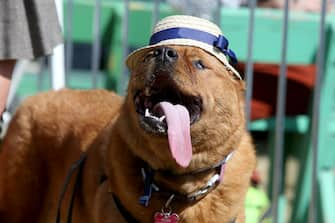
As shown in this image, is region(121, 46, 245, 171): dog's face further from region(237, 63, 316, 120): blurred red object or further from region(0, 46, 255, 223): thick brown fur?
region(237, 63, 316, 120): blurred red object

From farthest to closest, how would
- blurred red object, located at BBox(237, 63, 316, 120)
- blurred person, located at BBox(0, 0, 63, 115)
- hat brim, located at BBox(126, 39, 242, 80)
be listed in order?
blurred red object, located at BBox(237, 63, 316, 120)
hat brim, located at BBox(126, 39, 242, 80)
blurred person, located at BBox(0, 0, 63, 115)

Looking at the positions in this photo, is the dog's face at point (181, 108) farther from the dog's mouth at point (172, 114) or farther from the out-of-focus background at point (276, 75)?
the out-of-focus background at point (276, 75)

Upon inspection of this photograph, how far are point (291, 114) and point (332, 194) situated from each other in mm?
654

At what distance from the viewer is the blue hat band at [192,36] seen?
3.67 metres

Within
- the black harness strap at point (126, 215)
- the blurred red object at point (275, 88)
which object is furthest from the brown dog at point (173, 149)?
the blurred red object at point (275, 88)

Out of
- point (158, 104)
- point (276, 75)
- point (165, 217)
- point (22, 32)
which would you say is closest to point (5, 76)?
point (22, 32)

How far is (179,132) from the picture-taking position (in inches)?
140

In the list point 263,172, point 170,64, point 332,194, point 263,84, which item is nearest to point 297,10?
point 263,84

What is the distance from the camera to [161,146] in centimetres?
369

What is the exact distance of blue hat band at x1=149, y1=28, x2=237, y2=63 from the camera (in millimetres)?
3672

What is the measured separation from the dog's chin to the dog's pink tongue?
0.09 ft

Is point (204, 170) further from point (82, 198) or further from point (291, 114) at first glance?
point (291, 114)

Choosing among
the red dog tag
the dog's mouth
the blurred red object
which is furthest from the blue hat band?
the blurred red object

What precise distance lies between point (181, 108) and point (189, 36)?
0.27 metres
